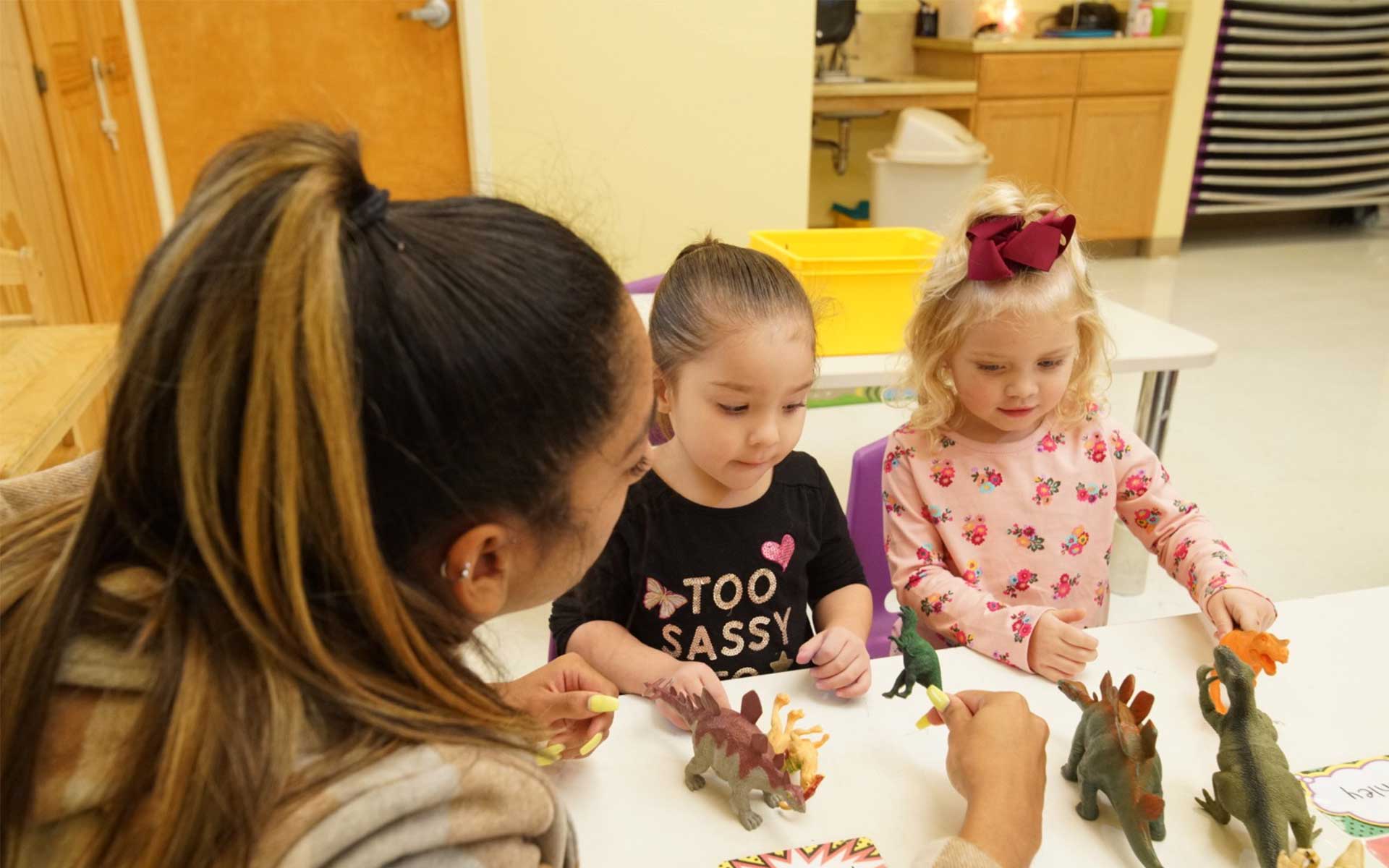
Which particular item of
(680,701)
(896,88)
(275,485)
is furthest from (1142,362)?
(896,88)

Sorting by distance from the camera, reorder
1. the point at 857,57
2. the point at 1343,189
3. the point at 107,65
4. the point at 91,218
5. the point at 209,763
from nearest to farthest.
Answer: the point at 209,763
the point at 91,218
the point at 107,65
the point at 857,57
the point at 1343,189

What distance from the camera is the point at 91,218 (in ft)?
7.63

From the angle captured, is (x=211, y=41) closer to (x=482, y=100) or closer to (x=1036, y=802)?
(x=482, y=100)

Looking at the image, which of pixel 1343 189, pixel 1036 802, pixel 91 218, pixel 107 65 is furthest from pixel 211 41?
pixel 1343 189

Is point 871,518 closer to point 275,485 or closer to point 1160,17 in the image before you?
point 275,485

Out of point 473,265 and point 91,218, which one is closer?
point 473,265

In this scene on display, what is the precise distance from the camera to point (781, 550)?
1170mm

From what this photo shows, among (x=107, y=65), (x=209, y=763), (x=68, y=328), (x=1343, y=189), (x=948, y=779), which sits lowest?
(x=1343, y=189)

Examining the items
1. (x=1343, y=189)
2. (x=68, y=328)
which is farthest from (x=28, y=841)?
(x=1343, y=189)

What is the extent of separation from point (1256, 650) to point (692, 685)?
0.51 m

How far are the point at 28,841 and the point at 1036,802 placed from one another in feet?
2.07

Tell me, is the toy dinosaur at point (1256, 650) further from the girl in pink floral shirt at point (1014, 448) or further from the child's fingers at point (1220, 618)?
the girl in pink floral shirt at point (1014, 448)

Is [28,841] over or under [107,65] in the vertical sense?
under

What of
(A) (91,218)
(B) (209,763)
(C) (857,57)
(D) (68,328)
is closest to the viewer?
(B) (209,763)
